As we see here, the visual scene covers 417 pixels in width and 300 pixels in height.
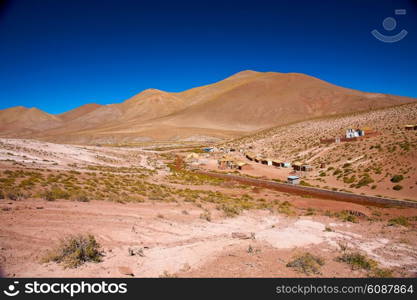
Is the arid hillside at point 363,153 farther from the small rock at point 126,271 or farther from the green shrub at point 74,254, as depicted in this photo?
the green shrub at point 74,254

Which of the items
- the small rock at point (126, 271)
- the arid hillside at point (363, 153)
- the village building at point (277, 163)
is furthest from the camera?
the village building at point (277, 163)

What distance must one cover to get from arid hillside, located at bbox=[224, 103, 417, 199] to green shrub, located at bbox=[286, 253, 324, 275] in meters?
19.7

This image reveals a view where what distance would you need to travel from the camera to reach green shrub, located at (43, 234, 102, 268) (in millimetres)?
5871

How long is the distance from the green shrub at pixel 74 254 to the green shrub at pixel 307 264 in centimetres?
493

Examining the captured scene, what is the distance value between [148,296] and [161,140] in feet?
389

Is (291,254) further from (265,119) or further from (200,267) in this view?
(265,119)

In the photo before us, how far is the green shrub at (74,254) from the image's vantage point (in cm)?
587

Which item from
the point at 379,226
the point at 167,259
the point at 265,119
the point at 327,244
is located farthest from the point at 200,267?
the point at 265,119

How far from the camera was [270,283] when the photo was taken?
4184mm

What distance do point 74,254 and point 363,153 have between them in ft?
122

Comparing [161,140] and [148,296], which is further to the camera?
[161,140]

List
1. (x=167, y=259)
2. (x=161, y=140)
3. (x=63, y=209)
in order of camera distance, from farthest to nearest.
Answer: (x=161, y=140), (x=63, y=209), (x=167, y=259)

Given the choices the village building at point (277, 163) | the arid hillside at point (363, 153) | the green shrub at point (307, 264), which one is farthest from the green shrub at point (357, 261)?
the village building at point (277, 163)

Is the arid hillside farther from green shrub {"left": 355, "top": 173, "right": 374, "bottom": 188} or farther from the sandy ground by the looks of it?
the sandy ground
